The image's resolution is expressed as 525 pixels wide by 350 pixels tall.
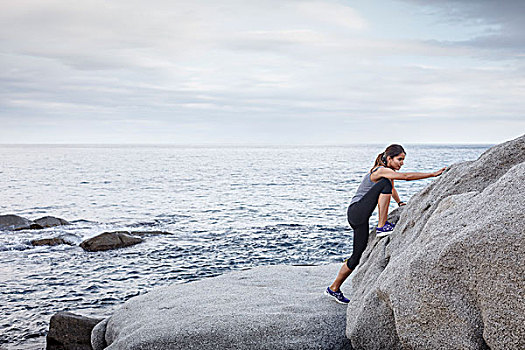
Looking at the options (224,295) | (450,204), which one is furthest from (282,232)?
(450,204)

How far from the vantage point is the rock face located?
16.1 ft

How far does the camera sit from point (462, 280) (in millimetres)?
5262

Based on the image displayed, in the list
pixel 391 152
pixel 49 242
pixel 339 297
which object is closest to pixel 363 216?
pixel 391 152

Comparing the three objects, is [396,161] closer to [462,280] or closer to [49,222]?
[462,280]

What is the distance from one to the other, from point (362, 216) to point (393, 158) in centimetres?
112

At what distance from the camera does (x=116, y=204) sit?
32.0m

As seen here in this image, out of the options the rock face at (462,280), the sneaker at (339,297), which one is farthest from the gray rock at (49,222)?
the rock face at (462,280)

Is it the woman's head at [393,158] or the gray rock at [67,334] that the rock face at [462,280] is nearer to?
the woman's head at [393,158]

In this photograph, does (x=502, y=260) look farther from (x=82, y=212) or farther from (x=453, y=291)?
(x=82, y=212)

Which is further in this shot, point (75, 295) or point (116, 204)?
point (116, 204)

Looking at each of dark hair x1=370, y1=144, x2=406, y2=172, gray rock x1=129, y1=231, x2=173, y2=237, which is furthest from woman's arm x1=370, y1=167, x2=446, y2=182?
gray rock x1=129, y1=231, x2=173, y2=237

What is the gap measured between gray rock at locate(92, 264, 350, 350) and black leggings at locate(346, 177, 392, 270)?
1048mm

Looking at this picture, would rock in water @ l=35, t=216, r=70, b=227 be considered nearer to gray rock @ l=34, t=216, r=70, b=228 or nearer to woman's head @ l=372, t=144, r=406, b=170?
gray rock @ l=34, t=216, r=70, b=228

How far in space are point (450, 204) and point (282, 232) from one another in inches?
599
